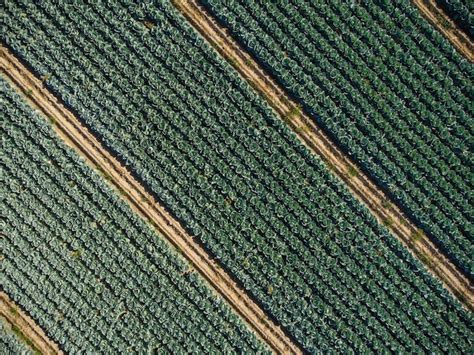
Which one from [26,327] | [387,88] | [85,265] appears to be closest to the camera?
[26,327]

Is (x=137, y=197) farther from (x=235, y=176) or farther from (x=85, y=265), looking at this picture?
(x=235, y=176)

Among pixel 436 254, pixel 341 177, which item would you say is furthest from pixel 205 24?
pixel 436 254

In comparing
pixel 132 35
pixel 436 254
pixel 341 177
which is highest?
pixel 132 35

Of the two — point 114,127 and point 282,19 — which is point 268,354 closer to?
point 114,127

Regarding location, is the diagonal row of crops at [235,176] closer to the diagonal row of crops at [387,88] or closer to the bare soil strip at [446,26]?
the diagonal row of crops at [387,88]

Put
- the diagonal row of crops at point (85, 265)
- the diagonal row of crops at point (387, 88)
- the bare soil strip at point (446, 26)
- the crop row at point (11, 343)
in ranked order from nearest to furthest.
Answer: the crop row at point (11, 343) < the diagonal row of crops at point (85, 265) < the diagonal row of crops at point (387, 88) < the bare soil strip at point (446, 26)

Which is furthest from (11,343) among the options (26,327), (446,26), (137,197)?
(446,26)

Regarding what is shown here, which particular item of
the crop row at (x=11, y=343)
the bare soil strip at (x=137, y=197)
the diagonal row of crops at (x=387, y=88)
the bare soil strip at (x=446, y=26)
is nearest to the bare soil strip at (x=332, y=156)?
the diagonal row of crops at (x=387, y=88)
